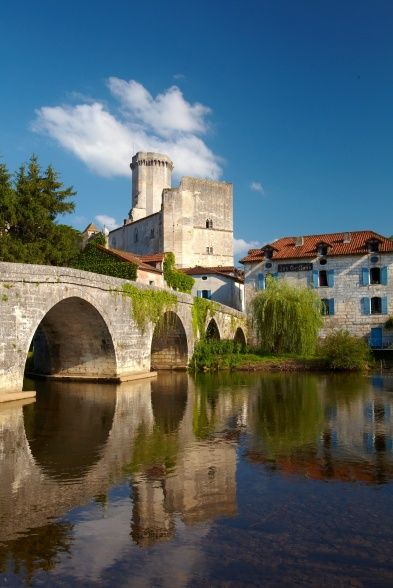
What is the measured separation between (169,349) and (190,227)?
33.2 meters

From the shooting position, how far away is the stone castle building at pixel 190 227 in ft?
192

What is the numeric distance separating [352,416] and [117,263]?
22222mm

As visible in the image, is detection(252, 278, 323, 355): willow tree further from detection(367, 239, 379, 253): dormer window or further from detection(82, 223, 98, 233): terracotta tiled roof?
detection(82, 223, 98, 233): terracotta tiled roof

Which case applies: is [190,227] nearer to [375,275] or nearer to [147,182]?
[147,182]

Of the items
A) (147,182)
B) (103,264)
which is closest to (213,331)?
(103,264)

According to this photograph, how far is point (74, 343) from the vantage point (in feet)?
64.8

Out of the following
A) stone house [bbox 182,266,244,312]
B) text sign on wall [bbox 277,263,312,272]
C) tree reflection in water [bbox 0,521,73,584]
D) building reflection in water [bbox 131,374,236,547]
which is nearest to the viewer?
tree reflection in water [bbox 0,521,73,584]

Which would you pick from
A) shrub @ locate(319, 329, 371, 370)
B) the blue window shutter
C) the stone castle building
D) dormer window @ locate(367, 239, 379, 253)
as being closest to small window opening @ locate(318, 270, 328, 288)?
the blue window shutter

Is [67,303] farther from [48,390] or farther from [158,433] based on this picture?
[158,433]

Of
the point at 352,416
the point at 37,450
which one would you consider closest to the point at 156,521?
the point at 37,450

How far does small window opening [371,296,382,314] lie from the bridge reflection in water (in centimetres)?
2160

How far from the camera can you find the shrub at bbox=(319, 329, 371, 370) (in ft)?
85.5

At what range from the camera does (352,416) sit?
41.8 feet

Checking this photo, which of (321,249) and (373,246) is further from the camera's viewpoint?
(321,249)
